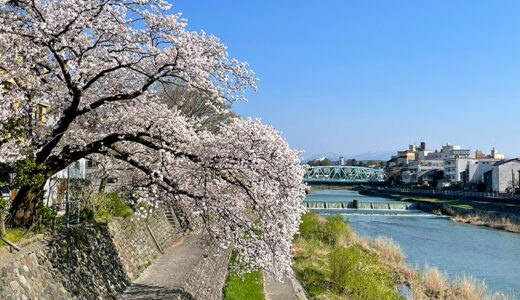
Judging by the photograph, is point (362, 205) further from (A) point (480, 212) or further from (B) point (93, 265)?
(B) point (93, 265)

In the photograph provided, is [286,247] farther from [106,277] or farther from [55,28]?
[55,28]

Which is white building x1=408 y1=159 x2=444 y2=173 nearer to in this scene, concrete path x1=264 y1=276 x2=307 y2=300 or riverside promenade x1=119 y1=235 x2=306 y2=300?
concrete path x1=264 y1=276 x2=307 y2=300

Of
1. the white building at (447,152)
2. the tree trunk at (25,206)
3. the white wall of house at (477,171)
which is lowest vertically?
the tree trunk at (25,206)

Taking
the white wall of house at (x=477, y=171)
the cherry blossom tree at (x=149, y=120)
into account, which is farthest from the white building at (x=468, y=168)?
the cherry blossom tree at (x=149, y=120)

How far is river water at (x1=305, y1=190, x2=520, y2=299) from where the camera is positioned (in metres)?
23.6

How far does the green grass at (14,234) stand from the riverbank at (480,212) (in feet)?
131

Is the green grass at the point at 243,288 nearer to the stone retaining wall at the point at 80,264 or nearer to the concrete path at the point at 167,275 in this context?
the concrete path at the point at 167,275

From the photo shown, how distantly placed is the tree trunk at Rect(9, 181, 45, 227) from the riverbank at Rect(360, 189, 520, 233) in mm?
39553

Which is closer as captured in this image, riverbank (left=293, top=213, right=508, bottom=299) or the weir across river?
riverbank (left=293, top=213, right=508, bottom=299)

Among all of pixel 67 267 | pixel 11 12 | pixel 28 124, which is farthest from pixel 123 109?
pixel 67 267

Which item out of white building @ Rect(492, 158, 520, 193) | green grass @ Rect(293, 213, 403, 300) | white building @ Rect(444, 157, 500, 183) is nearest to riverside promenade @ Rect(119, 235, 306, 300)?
green grass @ Rect(293, 213, 403, 300)

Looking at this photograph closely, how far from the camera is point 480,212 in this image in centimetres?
4788

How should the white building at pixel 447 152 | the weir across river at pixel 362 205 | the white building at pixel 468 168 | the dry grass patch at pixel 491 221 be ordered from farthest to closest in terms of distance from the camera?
the white building at pixel 447 152
the white building at pixel 468 168
the weir across river at pixel 362 205
the dry grass patch at pixel 491 221

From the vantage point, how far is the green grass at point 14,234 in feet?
29.0
